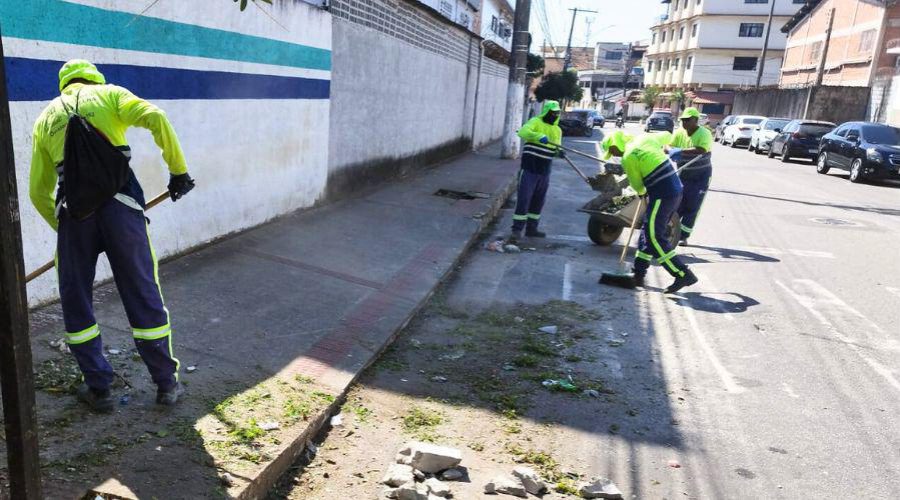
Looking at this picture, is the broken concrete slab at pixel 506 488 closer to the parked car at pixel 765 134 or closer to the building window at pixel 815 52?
the parked car at pixel 765 134

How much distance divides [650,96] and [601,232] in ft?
213

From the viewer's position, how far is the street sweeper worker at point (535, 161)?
900 centimetres

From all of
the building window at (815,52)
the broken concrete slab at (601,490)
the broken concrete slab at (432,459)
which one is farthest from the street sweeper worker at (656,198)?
the building window at (815,52)

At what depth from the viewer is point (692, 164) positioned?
8828 millimetres

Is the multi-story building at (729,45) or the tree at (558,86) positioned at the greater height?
the multi-story building at (729,45)

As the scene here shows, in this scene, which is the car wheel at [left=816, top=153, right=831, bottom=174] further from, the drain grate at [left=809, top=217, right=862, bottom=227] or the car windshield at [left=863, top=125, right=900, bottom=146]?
the drain grate at [left=809, top=217, right=862, bottom=227]

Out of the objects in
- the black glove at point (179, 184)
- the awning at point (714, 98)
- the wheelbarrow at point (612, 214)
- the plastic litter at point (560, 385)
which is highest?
the awning at point (714, 98)

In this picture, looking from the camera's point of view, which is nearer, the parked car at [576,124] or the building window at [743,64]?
the parked car at [576,124]

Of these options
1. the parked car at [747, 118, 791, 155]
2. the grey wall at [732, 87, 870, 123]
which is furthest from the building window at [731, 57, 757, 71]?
the parked car at [747, 118, 791, 155]

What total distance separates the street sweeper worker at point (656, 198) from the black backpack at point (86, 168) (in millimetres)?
5178

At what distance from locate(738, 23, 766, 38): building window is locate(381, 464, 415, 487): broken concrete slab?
229 feet

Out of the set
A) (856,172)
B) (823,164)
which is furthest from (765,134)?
(856,172)

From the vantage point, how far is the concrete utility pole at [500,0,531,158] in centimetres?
1839

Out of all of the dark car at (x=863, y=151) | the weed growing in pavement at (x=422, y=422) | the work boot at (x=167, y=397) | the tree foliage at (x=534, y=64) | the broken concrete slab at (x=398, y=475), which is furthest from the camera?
the tree foliage at (x=534, y=64)
